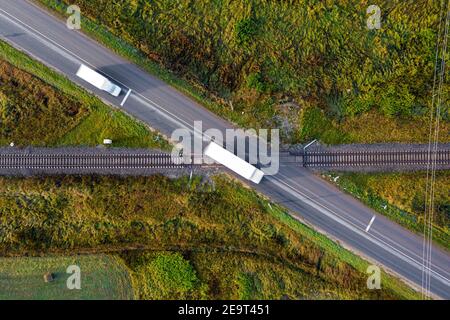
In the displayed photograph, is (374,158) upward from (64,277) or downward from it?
upward

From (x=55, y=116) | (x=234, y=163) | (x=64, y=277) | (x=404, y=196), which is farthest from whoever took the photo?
(x=64, y=277)

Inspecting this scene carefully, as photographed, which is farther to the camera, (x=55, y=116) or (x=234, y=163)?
(x=55, y=116)

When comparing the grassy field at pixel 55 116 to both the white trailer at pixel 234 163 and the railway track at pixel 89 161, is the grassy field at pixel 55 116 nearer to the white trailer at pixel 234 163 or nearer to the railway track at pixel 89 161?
the railway track at pixel 89 161

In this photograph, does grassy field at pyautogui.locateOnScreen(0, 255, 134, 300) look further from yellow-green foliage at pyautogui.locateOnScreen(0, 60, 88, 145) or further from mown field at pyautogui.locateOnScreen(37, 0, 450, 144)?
mown field at pyautogui.locateOnScreen(37, 0, 450, 144)

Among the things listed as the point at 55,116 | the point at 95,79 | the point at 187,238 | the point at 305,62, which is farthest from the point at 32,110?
the point at 305,62

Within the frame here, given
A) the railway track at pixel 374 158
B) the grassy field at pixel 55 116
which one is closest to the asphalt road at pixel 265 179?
the grassy field at pixel 55 116

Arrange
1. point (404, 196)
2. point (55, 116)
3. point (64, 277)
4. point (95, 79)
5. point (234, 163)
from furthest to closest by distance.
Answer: point (64, 277)
point (55, 116)
point (404, 196)
point (95, 79)
point (234, 163)

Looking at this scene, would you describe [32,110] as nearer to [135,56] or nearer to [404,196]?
[135,56]
